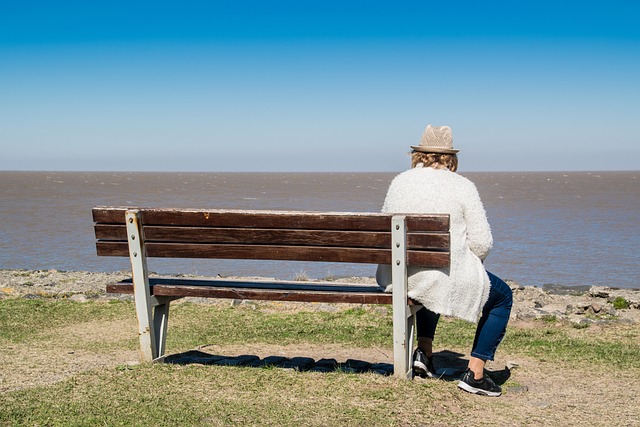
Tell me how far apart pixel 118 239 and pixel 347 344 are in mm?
2537

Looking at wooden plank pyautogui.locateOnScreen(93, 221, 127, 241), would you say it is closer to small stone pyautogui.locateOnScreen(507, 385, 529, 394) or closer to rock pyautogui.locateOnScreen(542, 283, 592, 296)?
small stone pyautogui.locateOnScreen(507, 385, 529, 394)

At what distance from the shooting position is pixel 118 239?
5414 millimetres

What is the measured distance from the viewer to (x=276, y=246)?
16.9 feet

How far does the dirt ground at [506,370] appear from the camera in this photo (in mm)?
Result: 4727

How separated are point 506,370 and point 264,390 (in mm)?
2124

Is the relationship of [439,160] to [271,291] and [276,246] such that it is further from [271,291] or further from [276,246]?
[271,291]

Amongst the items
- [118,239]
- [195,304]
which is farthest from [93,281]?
[118,239]

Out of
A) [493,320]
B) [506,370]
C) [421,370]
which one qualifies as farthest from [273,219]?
[506,370]

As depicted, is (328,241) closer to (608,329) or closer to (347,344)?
(347,344)

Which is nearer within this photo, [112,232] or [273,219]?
[273,219]

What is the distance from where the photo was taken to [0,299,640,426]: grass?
14.4 feet

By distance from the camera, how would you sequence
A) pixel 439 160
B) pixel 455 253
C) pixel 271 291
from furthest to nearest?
pixel 271 291 < pixel 439 160 < pixel 455 253

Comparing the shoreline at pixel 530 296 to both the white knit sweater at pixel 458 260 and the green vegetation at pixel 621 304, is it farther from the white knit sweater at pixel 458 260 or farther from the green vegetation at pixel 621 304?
the white knit sweater at pixel 458 260

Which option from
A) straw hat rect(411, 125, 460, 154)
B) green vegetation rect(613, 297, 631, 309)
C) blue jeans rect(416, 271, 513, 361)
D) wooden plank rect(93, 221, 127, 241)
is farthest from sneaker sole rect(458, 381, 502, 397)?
green vegetation rect(613, 297, 631, 309)
